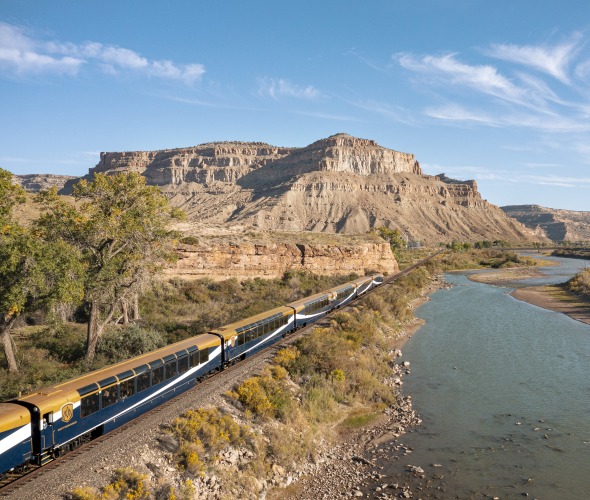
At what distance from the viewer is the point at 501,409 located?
69.3ft

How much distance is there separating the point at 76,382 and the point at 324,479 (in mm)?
8503

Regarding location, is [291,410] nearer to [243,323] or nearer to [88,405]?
[243,323]

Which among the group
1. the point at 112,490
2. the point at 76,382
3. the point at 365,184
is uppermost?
the point at 365,184

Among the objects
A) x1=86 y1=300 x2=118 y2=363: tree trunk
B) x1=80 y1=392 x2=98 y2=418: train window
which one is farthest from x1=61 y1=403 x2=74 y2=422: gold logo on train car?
x1=86 y1=300 x2=118 y2=363: tree trunk

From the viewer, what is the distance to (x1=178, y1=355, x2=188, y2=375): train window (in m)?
16.8

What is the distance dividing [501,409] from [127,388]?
16788 millimetres

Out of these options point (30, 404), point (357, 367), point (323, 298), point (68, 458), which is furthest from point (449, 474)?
point (323, 298)

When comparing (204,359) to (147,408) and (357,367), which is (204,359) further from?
(357,367)

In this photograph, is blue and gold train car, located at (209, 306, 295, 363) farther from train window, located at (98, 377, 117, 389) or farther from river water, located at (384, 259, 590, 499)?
river water, located at (384, 259, 590, 499)

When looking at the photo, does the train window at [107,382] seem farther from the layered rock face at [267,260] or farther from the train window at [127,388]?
the layered rock face at [267,260]

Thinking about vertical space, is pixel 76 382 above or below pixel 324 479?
above

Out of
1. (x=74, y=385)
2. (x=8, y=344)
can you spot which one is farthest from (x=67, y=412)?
(x=8, y=344)

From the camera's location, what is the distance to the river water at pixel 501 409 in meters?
15.4

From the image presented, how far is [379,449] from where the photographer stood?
1727cm
